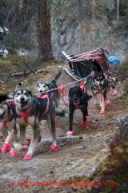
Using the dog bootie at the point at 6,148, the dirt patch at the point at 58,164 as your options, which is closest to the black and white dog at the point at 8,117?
the dog bootie at the point at 6,148

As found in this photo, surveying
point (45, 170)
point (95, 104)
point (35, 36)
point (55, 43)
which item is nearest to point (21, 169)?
point (45, 170)

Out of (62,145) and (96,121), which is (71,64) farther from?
(62,145)

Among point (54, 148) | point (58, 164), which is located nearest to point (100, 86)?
point (54, 148)

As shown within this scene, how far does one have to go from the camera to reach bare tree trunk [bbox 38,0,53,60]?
1459 cm

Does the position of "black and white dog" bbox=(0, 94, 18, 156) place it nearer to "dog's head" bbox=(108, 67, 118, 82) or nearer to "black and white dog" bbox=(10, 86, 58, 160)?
"black and white dog" bbox=(10, 86, 58, 160)

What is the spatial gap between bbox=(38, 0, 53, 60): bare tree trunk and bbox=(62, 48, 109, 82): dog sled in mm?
2941

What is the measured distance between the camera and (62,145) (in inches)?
235

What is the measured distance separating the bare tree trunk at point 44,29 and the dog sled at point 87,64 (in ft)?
9.65

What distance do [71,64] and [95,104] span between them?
2.85 m

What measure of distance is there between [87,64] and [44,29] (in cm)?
391

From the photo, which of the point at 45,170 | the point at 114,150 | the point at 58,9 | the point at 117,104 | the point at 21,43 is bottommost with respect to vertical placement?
the point at 45,170

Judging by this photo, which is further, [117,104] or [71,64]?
[71,64]

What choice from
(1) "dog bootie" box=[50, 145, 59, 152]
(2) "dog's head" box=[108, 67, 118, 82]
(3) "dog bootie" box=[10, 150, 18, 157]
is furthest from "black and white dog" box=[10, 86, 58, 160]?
(2) "dog's head" box=[108, 67, 118, 82]

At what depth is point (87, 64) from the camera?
1177 cm
